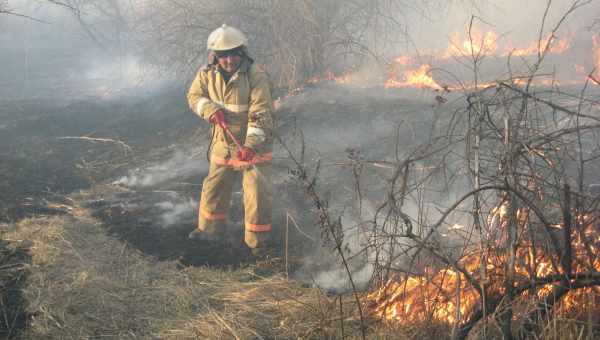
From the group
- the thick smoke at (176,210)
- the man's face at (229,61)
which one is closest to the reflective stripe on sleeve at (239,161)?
the man's face at (229,61)

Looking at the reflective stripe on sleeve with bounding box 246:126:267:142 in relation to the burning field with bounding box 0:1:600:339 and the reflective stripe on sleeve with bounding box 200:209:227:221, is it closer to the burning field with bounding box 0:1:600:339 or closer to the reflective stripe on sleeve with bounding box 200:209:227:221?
the burning field with bounding box 0:1:600:339

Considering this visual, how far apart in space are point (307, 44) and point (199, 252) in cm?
627

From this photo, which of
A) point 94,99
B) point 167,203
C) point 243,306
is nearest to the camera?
point 243,306

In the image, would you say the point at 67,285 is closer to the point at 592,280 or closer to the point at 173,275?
the point at 173,275

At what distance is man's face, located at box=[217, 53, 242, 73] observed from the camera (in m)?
4.34

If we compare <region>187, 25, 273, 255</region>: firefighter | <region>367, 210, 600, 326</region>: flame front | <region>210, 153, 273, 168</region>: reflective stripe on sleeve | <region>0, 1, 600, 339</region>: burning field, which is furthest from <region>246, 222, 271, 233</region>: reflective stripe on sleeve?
<region>367, 210, 600, 326</region>: flame front

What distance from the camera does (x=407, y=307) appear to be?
2.72 m

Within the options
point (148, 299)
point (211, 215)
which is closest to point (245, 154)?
point (211, 215)

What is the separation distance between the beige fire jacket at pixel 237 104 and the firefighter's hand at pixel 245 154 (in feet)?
Answer: 0.16

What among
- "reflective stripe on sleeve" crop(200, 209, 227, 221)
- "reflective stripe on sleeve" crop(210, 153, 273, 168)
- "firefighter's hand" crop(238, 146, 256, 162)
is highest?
"firefighter's hand" crop(238, 146, 256, 162)

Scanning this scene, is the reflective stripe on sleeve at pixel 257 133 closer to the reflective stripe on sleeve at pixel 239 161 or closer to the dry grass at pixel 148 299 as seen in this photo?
the reflective stripe on sleeve at pixel 239 161

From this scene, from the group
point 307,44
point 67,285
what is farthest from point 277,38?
point 67,285

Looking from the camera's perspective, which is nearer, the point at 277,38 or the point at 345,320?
the point at 345,320

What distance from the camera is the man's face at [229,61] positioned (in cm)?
434
